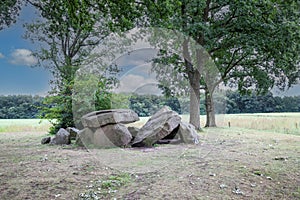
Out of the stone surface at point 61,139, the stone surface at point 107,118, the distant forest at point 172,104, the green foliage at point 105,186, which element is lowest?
the green foliage at point 105,186

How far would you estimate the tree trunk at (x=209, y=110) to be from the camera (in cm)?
2166

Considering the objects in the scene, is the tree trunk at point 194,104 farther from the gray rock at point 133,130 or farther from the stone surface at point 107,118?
the stone surface at point 107,118

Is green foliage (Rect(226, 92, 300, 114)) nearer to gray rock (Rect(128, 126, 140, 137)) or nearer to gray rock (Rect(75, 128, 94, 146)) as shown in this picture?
gray rock (Rect(128, 126, 140, 137))

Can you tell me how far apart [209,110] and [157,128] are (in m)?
12.7

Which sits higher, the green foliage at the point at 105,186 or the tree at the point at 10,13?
the tree at the point at 10,13

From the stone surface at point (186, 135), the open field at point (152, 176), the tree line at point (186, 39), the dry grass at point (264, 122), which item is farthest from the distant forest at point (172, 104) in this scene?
the open field at point (152, 176)

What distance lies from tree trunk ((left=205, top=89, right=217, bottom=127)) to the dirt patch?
1378cm

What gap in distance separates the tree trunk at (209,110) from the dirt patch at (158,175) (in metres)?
13.8

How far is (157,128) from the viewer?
9.95m

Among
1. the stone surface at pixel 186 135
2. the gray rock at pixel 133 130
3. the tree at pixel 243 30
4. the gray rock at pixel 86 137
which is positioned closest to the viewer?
the gray rock at pixel 86 137

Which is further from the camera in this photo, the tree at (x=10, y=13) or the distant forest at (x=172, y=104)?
the tree at (x=10, y=13)

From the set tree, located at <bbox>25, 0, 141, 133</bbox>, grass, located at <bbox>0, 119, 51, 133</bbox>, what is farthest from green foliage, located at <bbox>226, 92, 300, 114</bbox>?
grass, located at <bbox>0, 119, 51, 133</bbox>

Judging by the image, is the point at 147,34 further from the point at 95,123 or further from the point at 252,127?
the point at 252,127

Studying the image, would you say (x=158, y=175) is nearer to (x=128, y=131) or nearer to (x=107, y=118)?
(x=107, y=118)
